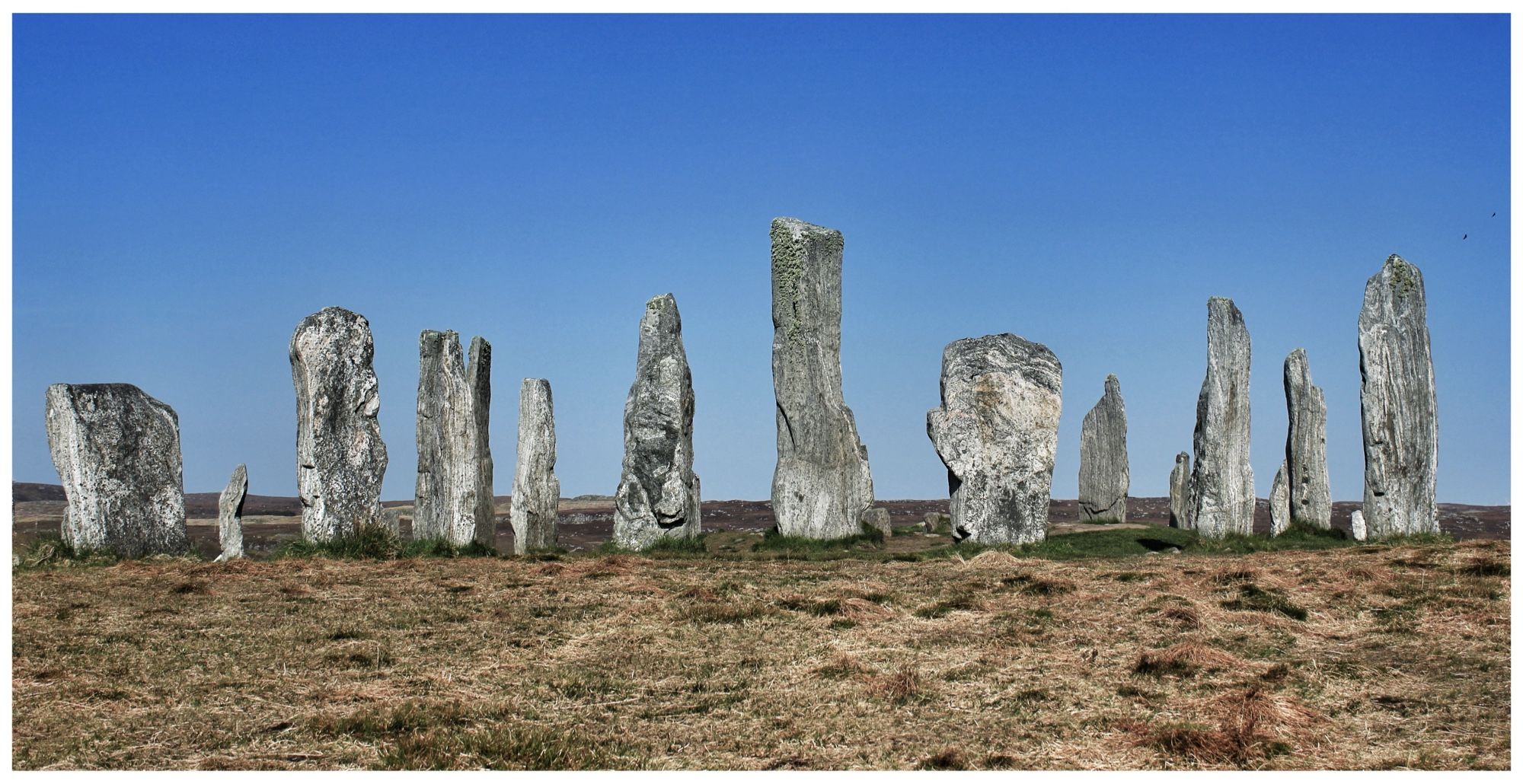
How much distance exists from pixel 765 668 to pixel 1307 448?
16328mm

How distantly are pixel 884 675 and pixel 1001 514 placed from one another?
10.3 meters

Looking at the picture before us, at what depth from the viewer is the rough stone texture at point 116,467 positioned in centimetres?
1875

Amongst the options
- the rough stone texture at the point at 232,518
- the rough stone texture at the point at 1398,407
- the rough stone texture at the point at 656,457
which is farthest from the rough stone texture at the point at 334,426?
the rough stone texture at the point at 1398,407

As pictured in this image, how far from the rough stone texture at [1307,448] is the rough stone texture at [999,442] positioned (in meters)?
5.86

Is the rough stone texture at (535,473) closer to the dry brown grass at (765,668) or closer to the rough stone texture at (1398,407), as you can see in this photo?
the dry brown grass at (765,668)

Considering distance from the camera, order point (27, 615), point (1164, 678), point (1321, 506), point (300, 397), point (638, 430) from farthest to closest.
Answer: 1. point (1321, 506)
2. point (638, 430)
3. point (300, 397)
4. point (27, 615)
5. point (1164, 678)

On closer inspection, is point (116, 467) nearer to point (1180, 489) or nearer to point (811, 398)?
point (811, 398)

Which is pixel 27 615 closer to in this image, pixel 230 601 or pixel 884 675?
pixel 230 601

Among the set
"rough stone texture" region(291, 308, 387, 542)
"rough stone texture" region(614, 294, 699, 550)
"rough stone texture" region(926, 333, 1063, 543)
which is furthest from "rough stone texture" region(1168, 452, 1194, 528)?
"rough stone texture" region(291, 308, 387, 542)

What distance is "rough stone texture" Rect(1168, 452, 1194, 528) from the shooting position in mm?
28391

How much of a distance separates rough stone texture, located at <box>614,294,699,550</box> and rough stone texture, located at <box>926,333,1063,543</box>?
359cm

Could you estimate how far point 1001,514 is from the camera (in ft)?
68.1

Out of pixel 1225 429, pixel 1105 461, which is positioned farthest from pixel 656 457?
pixel 1105 461

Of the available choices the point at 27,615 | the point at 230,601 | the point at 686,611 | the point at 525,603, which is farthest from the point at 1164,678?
the point at 27,615
